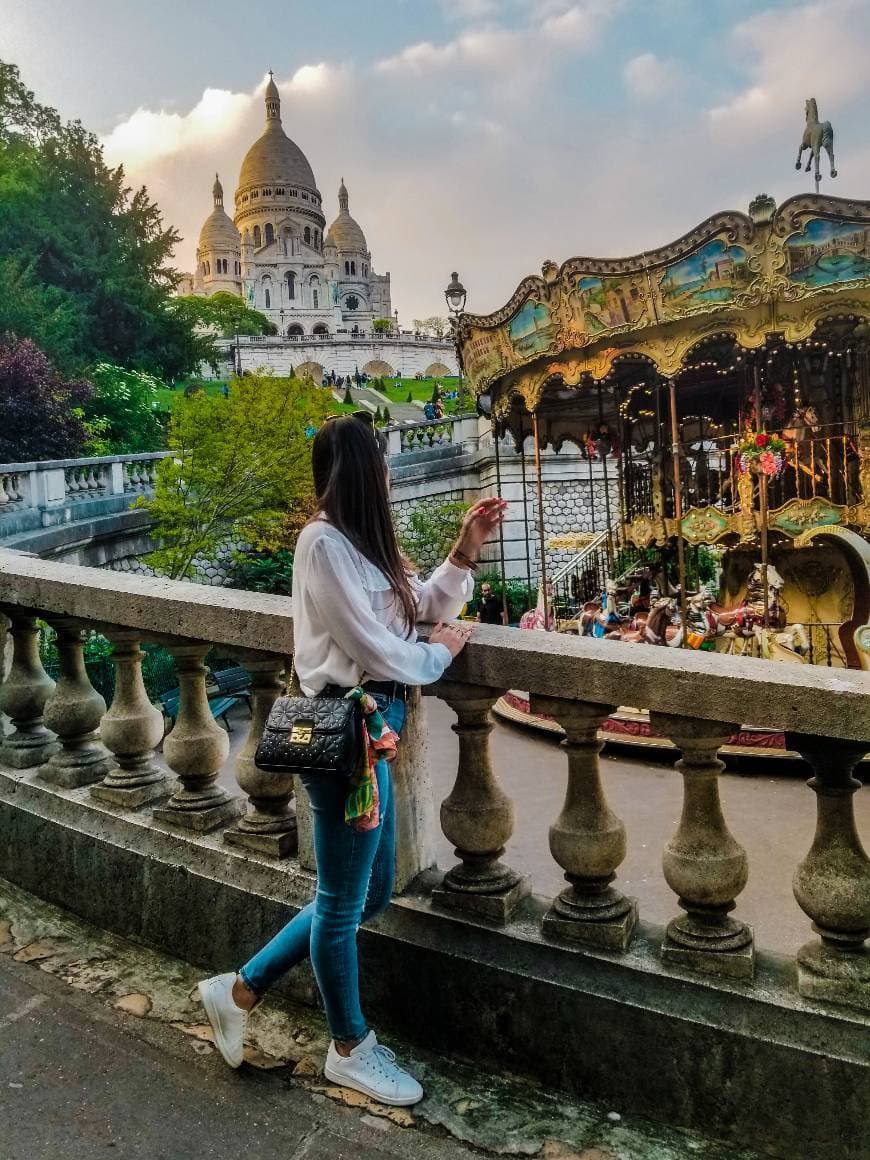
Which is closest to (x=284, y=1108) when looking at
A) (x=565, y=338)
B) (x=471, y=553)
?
(x=471, y=553)

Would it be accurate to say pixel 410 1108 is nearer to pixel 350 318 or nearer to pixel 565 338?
pixel 565 338

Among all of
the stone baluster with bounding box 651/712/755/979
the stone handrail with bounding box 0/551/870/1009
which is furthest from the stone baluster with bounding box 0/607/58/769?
the stone baluster with bounding box 651/712/755/979

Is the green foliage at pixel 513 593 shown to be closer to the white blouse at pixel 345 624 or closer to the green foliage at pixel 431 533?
the green foliage at pixel 431 533

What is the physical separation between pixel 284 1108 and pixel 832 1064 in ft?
4.26

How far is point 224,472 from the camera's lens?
1741cm

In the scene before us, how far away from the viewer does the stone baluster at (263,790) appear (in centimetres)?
265

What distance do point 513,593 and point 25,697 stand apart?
66.2 feet

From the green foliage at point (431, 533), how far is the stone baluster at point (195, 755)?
2096 centimetres

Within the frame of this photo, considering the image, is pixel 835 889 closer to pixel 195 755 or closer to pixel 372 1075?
pixel 372 1075

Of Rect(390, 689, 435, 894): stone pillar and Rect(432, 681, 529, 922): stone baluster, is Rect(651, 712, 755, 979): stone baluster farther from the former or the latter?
Rect(390, 689, 435, 894): stone pillar

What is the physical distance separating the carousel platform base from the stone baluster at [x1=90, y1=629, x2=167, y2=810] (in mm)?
3812

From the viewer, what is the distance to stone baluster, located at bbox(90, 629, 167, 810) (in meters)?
3.06

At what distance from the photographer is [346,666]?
203 centimetres

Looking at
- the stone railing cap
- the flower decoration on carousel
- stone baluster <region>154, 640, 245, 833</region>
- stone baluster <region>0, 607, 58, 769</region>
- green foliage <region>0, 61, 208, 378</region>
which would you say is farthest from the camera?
green foliage <region>0, 61, 208, 378</region>
